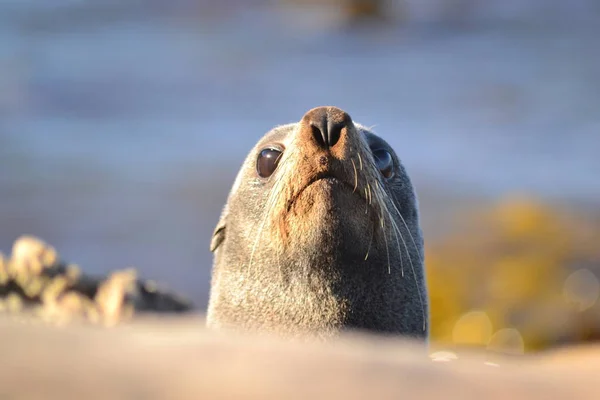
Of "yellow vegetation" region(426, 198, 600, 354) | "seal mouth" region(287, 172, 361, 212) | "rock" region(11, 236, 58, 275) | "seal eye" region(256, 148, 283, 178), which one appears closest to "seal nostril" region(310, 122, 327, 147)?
"seal mouth" region(287, 172, 361, 212)

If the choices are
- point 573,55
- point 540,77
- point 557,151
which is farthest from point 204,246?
point 573,55

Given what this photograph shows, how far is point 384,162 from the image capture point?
171 inches

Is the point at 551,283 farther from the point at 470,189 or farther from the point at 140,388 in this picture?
the point at 140,388

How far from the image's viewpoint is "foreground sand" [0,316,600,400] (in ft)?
3.58

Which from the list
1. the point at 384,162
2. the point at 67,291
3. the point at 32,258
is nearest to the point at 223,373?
the point at 384,162

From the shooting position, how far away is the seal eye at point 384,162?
4.30m

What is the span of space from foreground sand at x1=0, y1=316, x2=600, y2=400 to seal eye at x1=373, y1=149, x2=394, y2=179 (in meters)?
2.97

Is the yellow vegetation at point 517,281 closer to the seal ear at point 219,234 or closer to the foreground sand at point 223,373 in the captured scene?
the seal ear at point 219,234

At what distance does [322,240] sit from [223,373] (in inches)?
106

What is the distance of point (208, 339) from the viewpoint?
4.57 ft

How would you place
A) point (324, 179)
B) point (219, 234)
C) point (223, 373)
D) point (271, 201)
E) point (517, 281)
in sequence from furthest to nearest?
point (517, 281) → point (219, 234) → point (271, 201) → point (324, 179) → point (223, 373)

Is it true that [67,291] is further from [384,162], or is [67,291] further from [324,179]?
[324,179]

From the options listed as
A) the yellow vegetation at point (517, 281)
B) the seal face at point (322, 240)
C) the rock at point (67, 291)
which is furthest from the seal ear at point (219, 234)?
the yellow vegetation at point (517, 281)

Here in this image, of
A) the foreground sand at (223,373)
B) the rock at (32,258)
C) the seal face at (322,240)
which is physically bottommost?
the foreground sand at (223,373)
